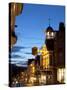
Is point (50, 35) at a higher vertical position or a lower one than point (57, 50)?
higher

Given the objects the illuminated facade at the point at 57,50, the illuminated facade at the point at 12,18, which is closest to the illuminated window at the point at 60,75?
the illuminated facade at the point at 57,50

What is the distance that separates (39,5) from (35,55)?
0.46 m

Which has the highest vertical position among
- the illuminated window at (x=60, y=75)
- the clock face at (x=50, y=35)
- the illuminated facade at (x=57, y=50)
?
the clock face at (x=50, y=35)

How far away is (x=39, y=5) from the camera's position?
7.58ft

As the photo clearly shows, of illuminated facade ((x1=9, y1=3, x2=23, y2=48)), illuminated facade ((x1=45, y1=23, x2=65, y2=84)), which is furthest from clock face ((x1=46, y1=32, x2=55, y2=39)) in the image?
illuminated facade ((x1=9, y1=3, x2=23, y2=48))

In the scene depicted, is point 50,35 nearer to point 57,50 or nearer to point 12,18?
point 57,50

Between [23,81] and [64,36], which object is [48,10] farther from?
[23,81]

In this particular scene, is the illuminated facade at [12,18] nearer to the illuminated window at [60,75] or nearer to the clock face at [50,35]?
the clock face at [50,35]

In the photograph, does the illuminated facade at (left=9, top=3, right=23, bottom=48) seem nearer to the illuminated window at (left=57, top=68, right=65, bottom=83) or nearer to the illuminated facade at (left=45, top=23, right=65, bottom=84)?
the illuminated facade at (left=45, top=23, right=65, bottom=84)

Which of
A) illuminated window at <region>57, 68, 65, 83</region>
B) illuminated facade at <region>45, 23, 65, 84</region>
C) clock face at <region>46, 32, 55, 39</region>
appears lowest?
illuminated window at <region>57, 68, 65, 83</region>

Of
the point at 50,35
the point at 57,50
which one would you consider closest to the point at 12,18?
the point at 50,35

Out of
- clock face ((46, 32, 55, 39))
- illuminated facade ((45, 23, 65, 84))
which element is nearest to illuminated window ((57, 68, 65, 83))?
illuminated facade ((45, 23, 65, 84))

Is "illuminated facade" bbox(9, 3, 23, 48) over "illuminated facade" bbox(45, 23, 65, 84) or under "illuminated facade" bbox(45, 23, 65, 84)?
over

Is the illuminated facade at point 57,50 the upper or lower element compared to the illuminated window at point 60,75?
upper
